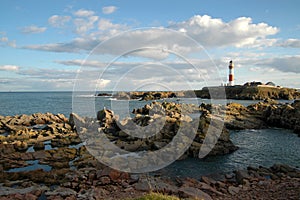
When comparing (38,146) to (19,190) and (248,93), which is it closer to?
(19,190)

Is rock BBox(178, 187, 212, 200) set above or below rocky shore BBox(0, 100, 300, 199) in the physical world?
above

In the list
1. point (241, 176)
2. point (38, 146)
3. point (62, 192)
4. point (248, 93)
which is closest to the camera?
point (62, 192)

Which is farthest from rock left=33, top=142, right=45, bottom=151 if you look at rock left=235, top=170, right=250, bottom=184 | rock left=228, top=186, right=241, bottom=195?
rock left=228, top=186, right=241, bottom=195

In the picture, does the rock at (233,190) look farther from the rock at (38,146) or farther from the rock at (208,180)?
the rock at (38,146)

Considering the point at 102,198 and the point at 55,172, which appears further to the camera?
the point at 55,172

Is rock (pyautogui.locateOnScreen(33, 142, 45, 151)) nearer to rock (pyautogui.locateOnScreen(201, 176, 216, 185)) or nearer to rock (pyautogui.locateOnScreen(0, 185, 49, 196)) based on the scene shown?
rock (pyautogui.locateOnScreen(0, 185, 49, 196))

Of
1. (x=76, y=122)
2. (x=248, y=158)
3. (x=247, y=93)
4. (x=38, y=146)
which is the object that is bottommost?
(x=248, y=158)


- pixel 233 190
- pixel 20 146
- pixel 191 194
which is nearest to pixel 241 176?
pixel 233 190

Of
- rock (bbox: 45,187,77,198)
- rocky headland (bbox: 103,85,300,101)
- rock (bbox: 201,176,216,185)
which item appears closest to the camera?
rock (bbox: 45,187,77,198)

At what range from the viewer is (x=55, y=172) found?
19.8 metres

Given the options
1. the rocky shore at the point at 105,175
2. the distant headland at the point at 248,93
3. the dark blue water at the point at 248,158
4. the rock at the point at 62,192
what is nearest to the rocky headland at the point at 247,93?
the distant headland at the point at 248,93

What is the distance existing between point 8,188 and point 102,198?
6.21m

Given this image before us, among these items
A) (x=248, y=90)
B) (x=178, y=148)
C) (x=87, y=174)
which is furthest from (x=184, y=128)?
(x=248, y=90)

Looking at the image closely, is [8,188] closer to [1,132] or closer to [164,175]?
[164,175]
